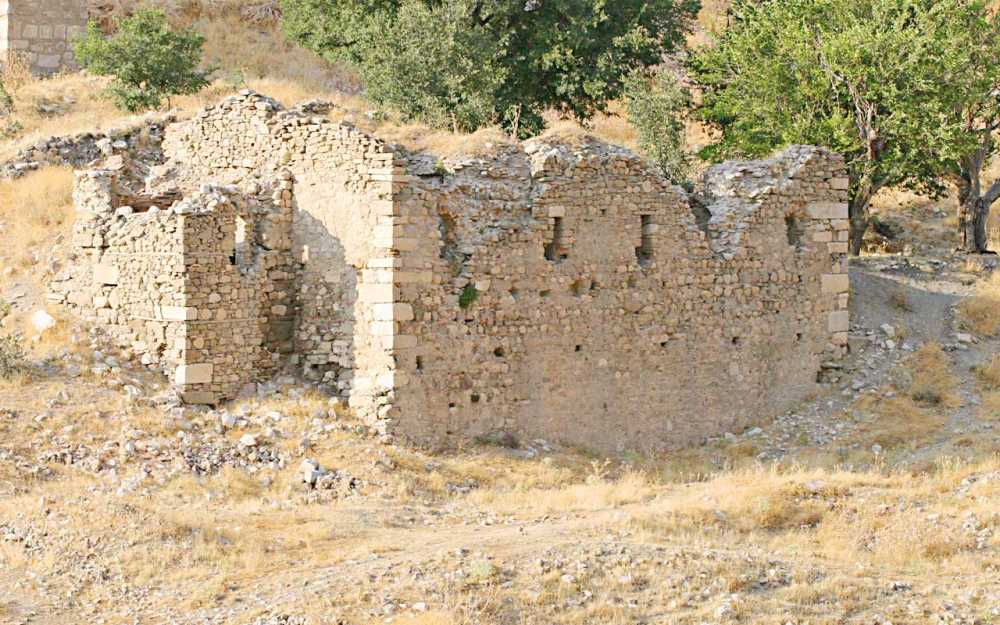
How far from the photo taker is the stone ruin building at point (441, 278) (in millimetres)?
15883

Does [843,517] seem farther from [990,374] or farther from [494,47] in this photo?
[494,47]

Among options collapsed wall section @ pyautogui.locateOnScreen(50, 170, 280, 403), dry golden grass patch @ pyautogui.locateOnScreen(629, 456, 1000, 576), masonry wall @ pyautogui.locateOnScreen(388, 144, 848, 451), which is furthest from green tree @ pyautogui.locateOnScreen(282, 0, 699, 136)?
dry golden grass patch @ pyautogui.locateOnScreen(629, 456, 1000, 576)

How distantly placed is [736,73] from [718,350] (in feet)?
29.7

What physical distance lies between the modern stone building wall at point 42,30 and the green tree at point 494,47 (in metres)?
4.28

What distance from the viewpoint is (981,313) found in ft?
70.9

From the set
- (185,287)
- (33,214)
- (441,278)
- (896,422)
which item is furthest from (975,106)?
(33,214)

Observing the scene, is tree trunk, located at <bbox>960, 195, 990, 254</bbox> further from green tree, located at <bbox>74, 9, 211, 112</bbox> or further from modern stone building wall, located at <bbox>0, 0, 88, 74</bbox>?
modern stone building wall, located at <bbox>0, 0, 88, 74</bbox>

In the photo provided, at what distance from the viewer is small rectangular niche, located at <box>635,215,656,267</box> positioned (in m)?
17.8

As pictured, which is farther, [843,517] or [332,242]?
[332,242]

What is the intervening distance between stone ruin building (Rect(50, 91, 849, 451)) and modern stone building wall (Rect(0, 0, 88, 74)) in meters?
10.7

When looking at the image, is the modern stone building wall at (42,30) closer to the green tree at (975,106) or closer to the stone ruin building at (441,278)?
the stone ruin building at (441,278)

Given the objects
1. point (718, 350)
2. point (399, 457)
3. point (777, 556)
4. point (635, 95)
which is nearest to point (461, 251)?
point (399, 457)

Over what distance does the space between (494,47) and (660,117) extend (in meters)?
3.13

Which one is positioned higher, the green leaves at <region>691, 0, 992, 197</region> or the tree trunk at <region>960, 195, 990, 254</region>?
the green leaves at <region>691, 0, 992, 197</region>
